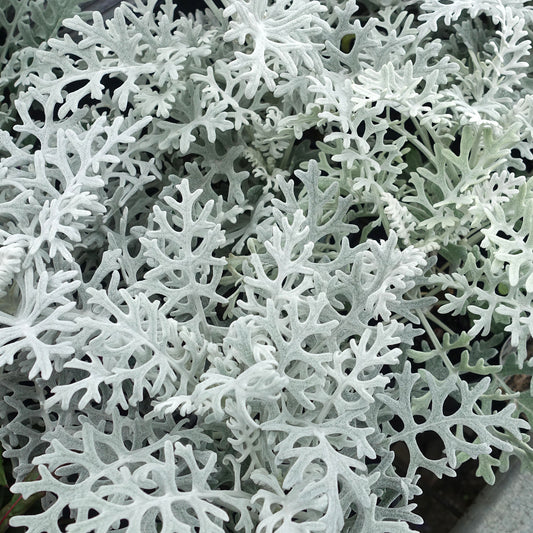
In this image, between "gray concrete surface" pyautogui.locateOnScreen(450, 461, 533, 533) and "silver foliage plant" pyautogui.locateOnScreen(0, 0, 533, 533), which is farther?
"gray concrete surface" pyautogui.locateOnScreen(450, 461, 533, 533)

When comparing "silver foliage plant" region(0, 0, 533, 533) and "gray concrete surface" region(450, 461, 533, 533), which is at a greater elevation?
"silver foliage plant" region(0, 0, 533, 533)

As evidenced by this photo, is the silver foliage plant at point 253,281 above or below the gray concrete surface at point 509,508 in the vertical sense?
above

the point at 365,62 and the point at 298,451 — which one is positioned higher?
the point at 365,62

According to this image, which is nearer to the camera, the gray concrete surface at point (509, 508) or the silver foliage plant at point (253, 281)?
the silver foliage plant at point (253, 281)

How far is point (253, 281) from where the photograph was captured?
761 millimetres

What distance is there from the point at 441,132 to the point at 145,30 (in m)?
0.51

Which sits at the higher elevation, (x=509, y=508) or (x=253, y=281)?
(x=253, y=281)

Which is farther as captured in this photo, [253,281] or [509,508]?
[509,508]

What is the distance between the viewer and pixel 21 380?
3.01 feet

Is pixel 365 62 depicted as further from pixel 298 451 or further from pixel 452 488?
pixel 452 488

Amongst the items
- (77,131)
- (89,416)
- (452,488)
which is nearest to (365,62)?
(77,131)

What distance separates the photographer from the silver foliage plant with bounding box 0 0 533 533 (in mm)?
719

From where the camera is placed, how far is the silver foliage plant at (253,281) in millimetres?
719

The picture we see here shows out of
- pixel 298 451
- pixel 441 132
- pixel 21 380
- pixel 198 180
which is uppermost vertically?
pixel 441 132
